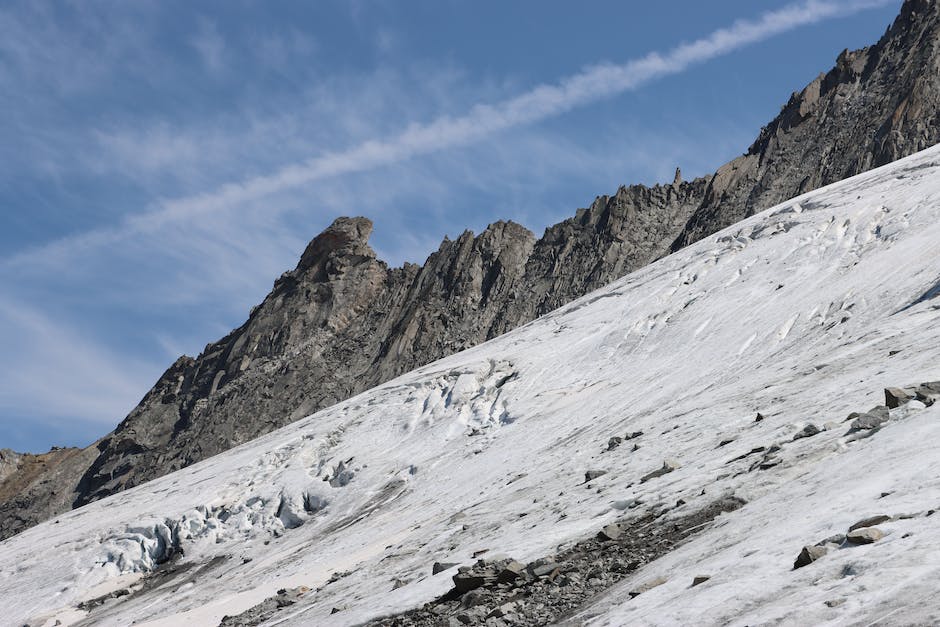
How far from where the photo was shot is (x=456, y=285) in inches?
3701

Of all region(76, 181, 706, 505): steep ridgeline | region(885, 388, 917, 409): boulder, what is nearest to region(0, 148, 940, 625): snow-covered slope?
region(885, 388, 917, 409): boulder

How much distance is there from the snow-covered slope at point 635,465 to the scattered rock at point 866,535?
14cm

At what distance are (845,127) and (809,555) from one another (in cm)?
7702

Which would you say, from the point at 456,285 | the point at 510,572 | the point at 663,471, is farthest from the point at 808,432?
the point at 456,285

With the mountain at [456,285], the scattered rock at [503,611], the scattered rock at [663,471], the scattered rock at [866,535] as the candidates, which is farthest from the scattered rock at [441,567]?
the mountain at [456,285]

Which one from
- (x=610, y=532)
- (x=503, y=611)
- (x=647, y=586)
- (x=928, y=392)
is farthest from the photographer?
(x=928, y=392)

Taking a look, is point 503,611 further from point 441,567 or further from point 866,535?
point 441,567

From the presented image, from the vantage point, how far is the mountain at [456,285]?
8238 centimetres

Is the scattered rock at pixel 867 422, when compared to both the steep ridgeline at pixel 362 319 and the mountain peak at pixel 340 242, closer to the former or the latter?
the steep ridgeline at pixel 362 319

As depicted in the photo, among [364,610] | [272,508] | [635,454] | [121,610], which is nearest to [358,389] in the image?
[272,508]

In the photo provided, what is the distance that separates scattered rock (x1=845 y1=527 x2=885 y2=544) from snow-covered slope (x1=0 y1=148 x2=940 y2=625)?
0.14 meters

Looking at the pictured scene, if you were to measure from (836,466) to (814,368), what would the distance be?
11.6m

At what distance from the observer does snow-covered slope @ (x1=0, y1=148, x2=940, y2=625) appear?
13883 mm

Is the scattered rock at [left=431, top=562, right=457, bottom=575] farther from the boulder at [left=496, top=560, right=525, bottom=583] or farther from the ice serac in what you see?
the ice serac
